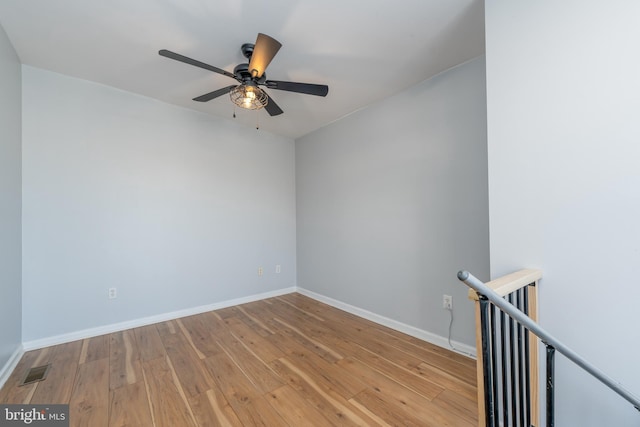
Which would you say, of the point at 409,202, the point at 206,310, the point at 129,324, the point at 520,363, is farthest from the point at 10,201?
the point at 520,363

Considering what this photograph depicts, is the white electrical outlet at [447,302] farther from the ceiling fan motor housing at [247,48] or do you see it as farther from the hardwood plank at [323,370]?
the ceiling fan motor housing at [247,48]

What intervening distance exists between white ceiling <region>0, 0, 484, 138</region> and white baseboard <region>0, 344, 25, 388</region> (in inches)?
94.9

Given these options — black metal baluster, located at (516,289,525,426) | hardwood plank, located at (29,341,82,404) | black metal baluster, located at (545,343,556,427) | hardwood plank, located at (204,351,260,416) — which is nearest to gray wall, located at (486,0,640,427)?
black metal baluster, located at (516,289,525,426)

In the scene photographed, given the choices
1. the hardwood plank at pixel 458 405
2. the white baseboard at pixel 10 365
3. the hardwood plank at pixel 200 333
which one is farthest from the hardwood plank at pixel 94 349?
the hardwood plank at pixel 458 405

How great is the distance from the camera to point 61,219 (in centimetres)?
238

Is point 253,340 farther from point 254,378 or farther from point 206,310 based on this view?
point 206,310

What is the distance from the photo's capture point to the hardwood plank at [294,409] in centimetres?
146

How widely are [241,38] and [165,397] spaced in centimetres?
253

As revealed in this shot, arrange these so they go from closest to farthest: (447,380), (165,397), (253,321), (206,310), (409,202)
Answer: (165,397) < (447,380) < (409,202) < (253,321) < (206,310)

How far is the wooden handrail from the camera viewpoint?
102cm

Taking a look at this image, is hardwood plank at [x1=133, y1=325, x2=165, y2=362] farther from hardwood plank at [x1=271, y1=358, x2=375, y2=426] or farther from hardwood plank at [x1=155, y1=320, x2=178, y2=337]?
hardwood plank at [x1=271, y1=358, x2=375, y2=426]

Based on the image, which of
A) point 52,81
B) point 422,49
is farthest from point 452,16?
point 52,81

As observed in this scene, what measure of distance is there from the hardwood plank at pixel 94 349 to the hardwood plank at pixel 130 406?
2.14ft

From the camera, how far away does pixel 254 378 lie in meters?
1.85
